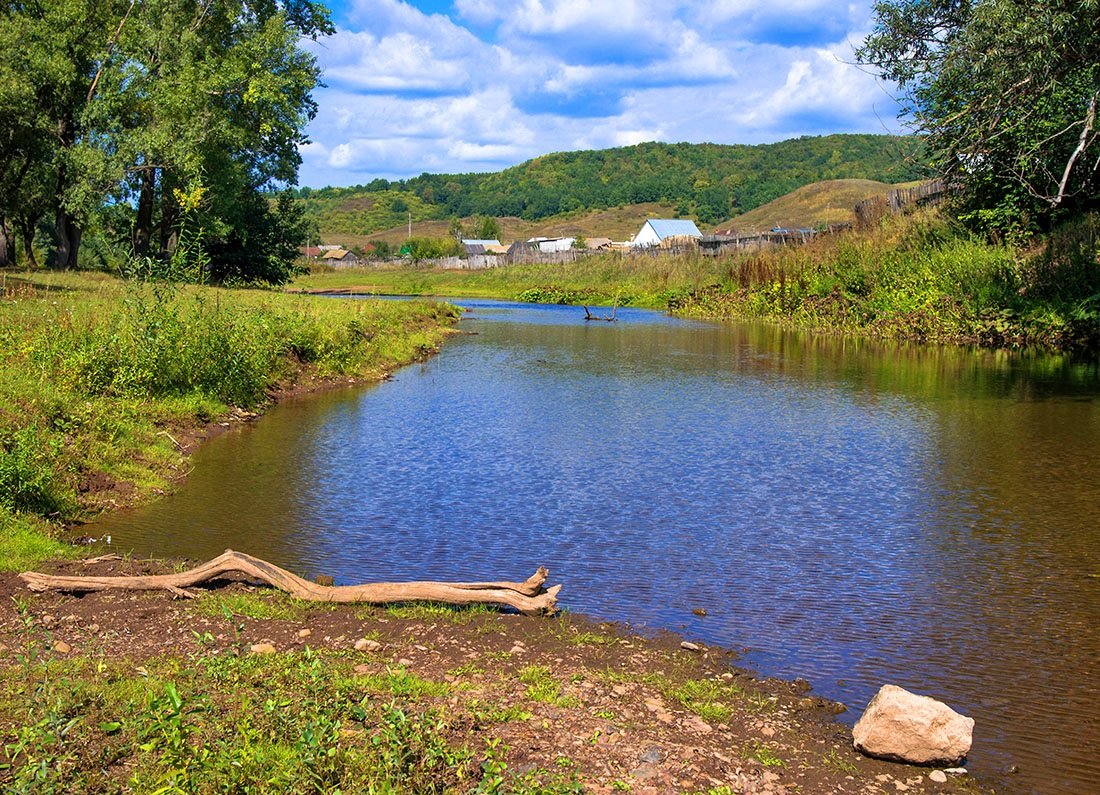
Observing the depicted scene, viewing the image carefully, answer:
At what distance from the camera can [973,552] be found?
8797 mm

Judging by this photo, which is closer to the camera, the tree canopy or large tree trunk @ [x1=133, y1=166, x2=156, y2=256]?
the tree canopy

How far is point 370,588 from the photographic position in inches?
271

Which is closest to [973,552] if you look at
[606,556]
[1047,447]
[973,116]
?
[606,556]

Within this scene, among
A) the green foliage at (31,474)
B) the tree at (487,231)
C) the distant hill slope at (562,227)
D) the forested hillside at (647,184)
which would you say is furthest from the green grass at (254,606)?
the distant hill slope at (562,227)

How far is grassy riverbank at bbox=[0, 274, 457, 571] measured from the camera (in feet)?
29.7

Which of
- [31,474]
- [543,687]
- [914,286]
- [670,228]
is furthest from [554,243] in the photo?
[543,687]

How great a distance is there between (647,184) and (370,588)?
16687 centimetres

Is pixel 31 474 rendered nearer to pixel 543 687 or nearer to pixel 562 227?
pixel 543 687

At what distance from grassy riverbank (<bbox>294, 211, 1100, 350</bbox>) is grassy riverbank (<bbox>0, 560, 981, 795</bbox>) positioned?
69.2 feet

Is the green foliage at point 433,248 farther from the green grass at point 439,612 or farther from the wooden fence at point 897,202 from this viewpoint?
the green grass at point 439,612

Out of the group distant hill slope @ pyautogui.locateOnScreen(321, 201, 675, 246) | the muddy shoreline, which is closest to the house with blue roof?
distant hill slope @ pyautogui.locateOnScreen(321, 201, 675, 246)

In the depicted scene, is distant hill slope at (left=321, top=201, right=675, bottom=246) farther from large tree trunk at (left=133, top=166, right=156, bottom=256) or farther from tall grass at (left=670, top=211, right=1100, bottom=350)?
large tree trunk at (left=133, top=166, right=156, bottom=256)

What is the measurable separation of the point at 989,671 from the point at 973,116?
42.2 feet

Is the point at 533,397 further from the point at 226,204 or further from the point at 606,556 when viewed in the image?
the point at 226,204
